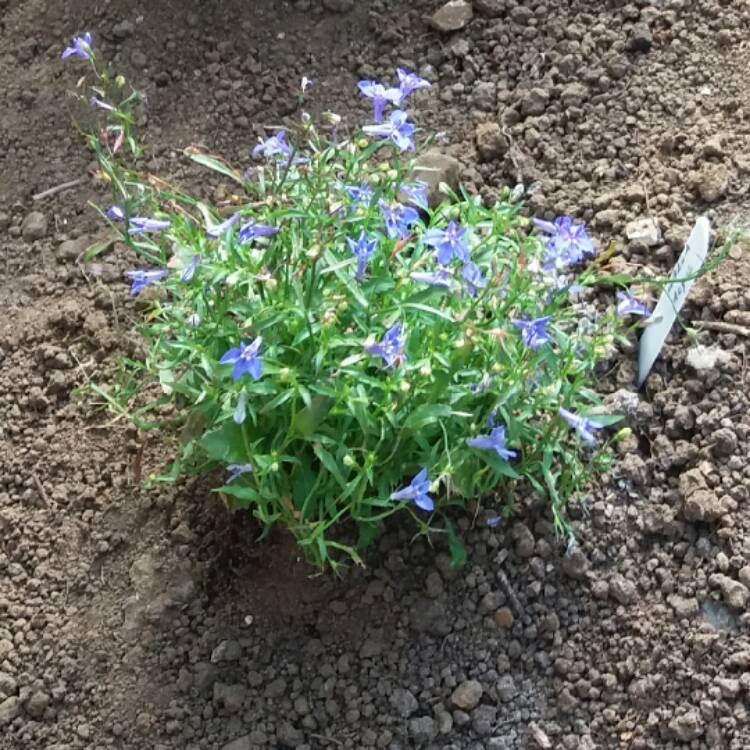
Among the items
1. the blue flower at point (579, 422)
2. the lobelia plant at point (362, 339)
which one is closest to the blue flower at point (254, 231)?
the lobelia plant at point (362, 339)

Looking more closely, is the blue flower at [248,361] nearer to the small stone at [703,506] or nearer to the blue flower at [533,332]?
the blue flower at [533,332]

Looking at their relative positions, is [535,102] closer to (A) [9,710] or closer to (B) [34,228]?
(B) [34,228]

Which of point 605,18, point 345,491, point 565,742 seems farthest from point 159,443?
point 605,18

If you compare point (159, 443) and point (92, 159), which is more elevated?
point (92, 159)

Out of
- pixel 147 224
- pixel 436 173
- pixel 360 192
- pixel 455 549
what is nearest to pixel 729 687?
pixel 455 549

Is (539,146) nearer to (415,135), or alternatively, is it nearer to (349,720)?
(415,135)

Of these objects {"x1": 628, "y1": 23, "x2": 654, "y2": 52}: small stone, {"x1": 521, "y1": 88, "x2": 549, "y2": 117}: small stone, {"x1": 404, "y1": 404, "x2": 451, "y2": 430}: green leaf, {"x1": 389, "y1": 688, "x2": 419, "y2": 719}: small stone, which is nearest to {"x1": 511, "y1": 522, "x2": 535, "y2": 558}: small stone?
{"x1": 389, "y1": 688, "x2": 419, "y2": 719}: small stone
